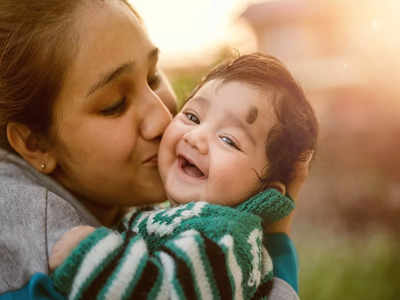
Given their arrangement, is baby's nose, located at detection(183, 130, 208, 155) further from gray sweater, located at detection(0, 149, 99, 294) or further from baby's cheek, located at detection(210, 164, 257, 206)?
gray sweater, located at detection(0, 149, 99, 294)

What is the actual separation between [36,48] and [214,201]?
0.82 metres

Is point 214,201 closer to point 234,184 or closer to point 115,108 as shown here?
point 234,184

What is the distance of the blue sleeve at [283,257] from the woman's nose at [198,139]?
1.90ft

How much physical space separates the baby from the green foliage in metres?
2.93

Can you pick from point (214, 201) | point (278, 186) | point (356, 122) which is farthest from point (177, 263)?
point (356, 122)

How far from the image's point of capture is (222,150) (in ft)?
5.07

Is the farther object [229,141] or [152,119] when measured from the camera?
[152,119]

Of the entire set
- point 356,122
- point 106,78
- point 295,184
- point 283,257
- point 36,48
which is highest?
point 36,48

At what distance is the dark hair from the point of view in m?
1.61

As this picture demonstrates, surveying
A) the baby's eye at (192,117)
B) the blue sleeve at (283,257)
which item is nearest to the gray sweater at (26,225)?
the baby's eye at (192,117)

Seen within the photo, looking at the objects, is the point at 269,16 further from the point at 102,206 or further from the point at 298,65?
the point at 102,206

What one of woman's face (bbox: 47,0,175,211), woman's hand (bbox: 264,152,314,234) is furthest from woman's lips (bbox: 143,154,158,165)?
woman's hand (bbox: 264,152,314,234)

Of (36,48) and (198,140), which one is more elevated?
(36,48)

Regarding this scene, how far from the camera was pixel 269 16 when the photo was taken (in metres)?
13.3
